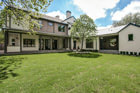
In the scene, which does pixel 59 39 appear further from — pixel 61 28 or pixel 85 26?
pixel 85 26

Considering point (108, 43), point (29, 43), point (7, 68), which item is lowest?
point (7, 68)

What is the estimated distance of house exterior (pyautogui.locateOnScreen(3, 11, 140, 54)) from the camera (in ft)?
31.7

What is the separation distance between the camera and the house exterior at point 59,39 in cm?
965

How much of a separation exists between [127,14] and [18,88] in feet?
118

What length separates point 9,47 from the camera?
9820 millimetres

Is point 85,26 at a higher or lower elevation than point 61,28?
lower

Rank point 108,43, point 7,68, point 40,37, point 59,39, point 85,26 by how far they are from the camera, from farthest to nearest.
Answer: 1. point 59,39
2. point 108,43
3. point 40,37
4. point 85,26
5. point 7,68

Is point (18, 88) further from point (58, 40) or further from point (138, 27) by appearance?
point (58, 40)

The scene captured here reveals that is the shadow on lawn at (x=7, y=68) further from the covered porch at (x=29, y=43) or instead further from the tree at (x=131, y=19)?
the tree at (x=131, y=19)

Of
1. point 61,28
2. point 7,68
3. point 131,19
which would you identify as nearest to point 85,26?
point 61,28

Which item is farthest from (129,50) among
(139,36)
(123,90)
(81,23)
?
(123,90)

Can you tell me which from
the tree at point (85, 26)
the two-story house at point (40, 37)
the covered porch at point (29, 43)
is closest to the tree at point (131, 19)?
the two-story house at point (40, 37)

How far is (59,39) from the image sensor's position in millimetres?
16625

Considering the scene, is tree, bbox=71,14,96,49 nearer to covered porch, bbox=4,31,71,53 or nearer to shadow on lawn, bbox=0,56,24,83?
covered porch, bbox=4,31,71,53
